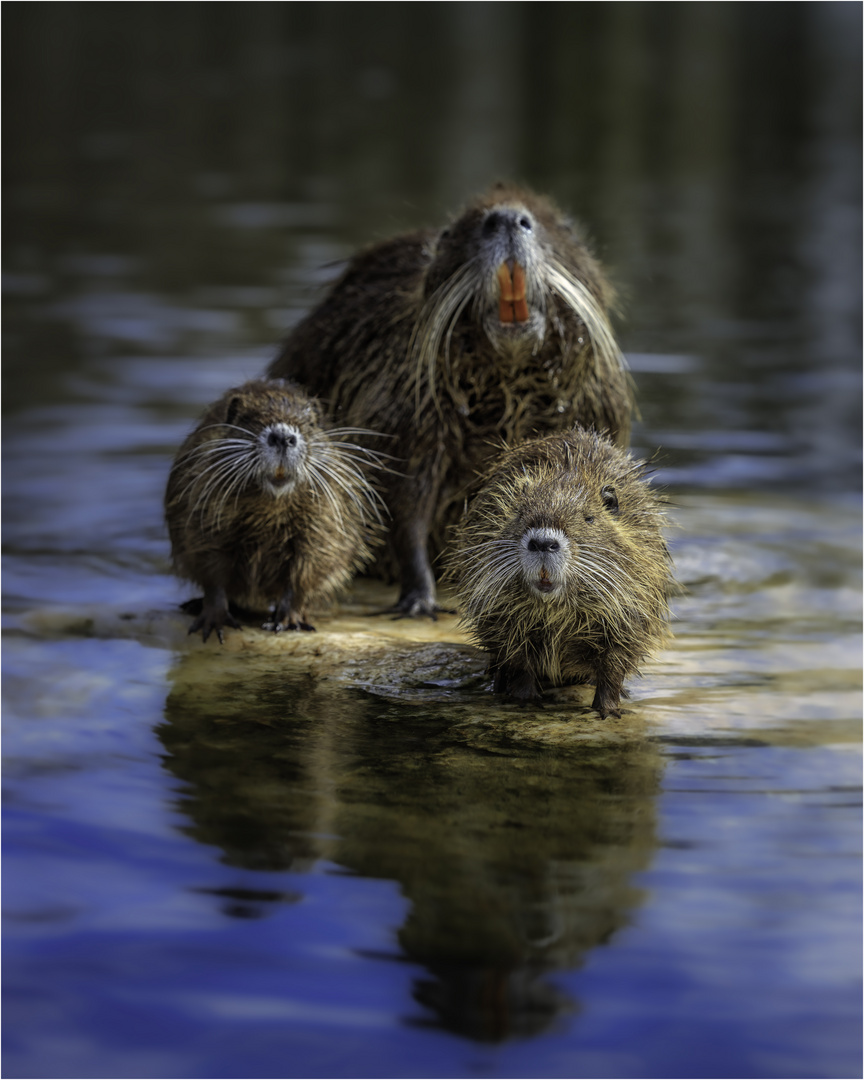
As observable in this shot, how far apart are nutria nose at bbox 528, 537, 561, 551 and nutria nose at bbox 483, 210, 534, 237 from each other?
1.40 m

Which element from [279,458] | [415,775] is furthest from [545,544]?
[279,458]

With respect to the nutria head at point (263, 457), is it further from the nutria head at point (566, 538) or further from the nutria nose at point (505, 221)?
the nutria nose at point (505, 221)

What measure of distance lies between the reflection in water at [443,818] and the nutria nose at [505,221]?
62.3 inches

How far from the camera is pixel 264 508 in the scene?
4844 mm

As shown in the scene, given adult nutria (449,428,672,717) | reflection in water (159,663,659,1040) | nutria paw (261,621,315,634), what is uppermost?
adult nutria (449,428,672,717)

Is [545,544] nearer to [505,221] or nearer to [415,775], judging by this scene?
[415,775]

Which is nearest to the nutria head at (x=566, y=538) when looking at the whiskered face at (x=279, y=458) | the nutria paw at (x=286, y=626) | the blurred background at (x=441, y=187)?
the whiskered face at (x=279, y=458)

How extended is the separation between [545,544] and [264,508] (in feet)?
4.17

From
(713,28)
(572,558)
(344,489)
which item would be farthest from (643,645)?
(713,28)

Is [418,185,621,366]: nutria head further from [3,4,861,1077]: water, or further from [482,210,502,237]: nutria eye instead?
[3,4,861,1077]: water

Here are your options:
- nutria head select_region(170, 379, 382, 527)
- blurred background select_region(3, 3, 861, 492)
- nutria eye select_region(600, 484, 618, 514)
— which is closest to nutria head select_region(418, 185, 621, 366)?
nutria head select_region(170, 379, 382, 527)

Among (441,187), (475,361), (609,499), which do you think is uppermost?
(441,187)

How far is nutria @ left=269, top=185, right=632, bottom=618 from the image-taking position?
4988 mm

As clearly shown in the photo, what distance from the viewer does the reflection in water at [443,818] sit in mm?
2893
